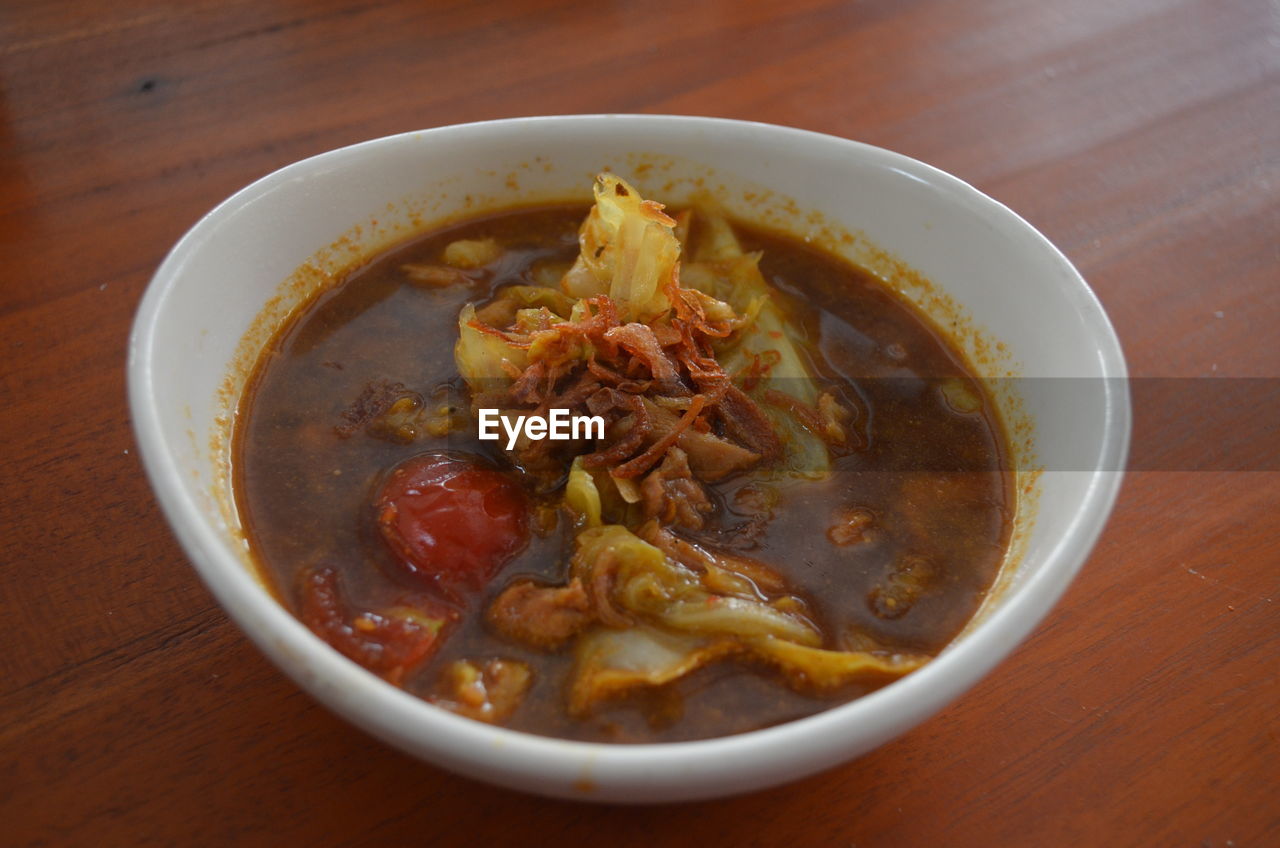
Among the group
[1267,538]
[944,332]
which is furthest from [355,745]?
[1267,538]

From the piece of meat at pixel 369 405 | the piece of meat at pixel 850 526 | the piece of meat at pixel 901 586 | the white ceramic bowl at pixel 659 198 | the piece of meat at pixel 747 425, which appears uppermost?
the white ceramic bowl at pixel 659 198

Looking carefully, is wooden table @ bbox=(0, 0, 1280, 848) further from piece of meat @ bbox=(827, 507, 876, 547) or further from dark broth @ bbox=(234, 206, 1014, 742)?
piece of meat @ bbox=(827, 507, 876, 547)

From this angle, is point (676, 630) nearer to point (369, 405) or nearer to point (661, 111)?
point (369, 405)

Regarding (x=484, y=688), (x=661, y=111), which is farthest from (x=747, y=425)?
(x=661, y=111)

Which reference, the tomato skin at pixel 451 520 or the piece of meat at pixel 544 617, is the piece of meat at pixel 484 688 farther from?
the tomato skin at pixel 451 520

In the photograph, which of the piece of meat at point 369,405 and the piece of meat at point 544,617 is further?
the piece of meat at point 369,405

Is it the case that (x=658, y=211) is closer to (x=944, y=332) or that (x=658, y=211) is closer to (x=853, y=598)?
(x=944, y=332)

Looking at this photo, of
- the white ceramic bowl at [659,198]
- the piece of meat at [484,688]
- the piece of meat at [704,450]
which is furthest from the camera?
the piece of meat at [704,450]

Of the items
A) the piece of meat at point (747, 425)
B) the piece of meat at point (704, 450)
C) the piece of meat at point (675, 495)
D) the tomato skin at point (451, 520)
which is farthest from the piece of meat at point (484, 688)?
the piece of meat at point (747, 425)
